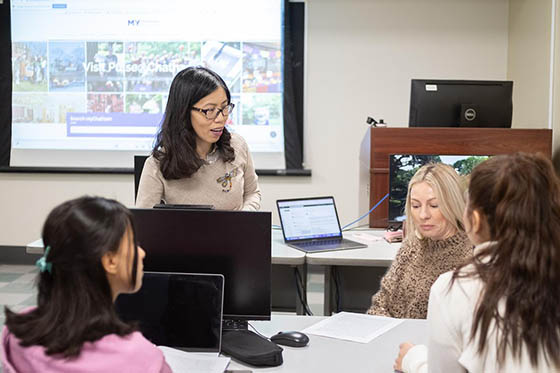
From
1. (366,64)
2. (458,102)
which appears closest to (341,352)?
(458,102)

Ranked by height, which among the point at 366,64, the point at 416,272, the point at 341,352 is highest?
the point at 366,64

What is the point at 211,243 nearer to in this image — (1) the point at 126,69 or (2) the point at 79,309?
(2) the point at 79,309

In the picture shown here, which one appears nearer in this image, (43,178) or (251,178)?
(251,178)

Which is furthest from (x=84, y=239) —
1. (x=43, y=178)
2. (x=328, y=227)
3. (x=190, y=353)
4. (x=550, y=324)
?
(x=43, y=178)

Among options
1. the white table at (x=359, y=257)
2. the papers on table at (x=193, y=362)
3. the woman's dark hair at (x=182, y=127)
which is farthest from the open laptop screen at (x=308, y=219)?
the papers on table at (x=193, y=362)

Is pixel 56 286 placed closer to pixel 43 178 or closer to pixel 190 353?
pixel 190 353

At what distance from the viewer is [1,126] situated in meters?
4.91

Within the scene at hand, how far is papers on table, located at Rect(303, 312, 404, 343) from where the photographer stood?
168cm

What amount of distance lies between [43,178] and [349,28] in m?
2.83

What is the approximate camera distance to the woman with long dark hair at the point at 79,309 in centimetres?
97

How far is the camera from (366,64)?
189 inches

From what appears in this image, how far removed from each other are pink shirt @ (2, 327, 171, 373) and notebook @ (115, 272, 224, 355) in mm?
437

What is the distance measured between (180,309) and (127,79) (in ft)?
12.2

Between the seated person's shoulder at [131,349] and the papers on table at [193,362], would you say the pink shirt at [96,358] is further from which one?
the papers on table at [193,362]
